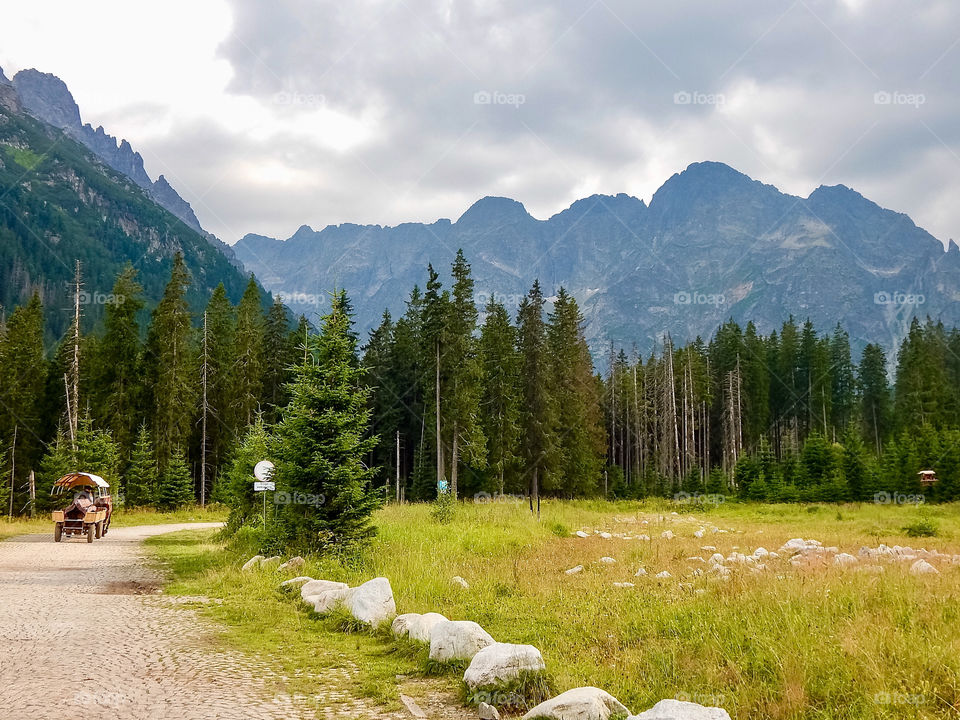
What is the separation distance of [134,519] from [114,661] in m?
35.6

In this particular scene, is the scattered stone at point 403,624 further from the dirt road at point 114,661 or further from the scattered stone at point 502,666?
the scattered stone at point 502,666

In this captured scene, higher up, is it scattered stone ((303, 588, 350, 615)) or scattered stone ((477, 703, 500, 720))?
scattered stone ((477, 703, 500, 720))

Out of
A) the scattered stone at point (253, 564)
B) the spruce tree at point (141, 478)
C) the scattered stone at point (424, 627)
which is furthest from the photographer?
the spruce tree at point (141, 478)

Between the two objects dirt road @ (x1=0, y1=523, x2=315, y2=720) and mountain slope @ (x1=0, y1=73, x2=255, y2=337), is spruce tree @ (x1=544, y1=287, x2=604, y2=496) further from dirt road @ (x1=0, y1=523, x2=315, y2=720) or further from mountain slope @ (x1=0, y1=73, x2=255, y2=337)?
mountain slope @ (x1=0, y1=73, x2=255, y2=337)

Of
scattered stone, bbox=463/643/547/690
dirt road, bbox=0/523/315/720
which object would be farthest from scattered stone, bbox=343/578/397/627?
scattered stone, bbox=463/643/547/690

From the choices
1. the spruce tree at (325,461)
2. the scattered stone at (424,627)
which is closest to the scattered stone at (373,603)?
the scattered stone at (424,627)

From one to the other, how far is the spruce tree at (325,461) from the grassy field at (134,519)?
1864cm

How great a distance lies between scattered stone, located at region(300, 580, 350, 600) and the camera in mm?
10719

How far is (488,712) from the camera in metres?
5.79

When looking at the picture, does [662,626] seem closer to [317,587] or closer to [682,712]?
[682,712]

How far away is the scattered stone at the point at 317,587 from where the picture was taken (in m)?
10.7

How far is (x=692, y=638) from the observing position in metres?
7.20

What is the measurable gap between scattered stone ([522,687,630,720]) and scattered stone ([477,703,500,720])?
386 millimetres

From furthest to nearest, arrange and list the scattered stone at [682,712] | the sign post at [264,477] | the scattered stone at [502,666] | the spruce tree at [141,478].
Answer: the spruce tree at [141,478], the sign post at [264,477], the scattered stone at [502,666], the scattered stone at [682,712]
